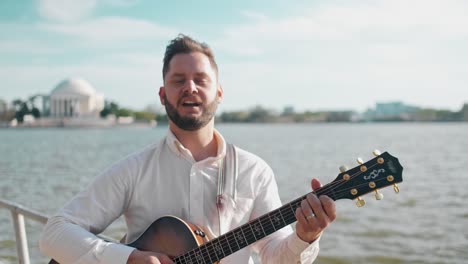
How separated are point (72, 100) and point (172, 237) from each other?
438 ft

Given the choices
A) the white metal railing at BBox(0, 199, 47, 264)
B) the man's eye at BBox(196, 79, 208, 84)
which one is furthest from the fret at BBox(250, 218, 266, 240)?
the white metal railing at BBox(0, 199, 47, 264)

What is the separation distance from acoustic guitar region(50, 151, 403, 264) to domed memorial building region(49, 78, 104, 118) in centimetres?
13048

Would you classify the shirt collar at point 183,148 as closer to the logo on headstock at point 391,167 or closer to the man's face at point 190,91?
the man's face at point 190,91

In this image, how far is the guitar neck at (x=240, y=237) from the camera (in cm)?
262

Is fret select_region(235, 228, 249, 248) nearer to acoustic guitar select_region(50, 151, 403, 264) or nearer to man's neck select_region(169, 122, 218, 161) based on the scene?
acoustic guitar select_region(50, 151, 403, 264)

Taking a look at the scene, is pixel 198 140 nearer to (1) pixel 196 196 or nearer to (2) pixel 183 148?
(2) pixel 183 148

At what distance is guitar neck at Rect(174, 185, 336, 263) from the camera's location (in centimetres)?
262

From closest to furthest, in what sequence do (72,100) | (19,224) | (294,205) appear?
(294,205) < (19,224) < (72,100)

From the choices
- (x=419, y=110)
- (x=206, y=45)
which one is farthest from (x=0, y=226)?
(x=419, y=110)

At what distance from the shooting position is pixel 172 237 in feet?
9.15

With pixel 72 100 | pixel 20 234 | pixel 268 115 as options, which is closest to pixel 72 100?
pixel 72 100

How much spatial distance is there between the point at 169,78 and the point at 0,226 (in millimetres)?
9692

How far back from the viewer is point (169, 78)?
2.94m

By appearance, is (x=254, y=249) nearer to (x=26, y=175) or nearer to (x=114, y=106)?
(x=26, y=175)
